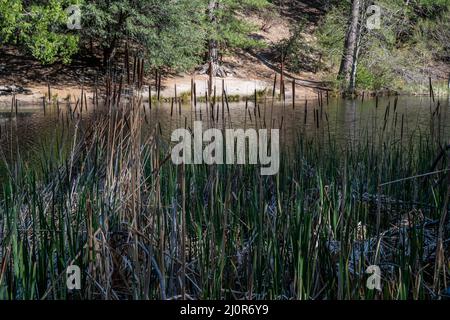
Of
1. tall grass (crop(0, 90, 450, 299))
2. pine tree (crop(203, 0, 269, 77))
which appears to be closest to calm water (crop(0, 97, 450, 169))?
tall grass (crop(0, 90, 450, 299))

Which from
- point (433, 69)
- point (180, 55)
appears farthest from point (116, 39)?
point (433, 69)

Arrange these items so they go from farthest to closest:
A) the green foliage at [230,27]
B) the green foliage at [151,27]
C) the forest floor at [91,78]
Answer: the green foliage at [230,27] → the green foliage at [151,27] → the forest floor at [91,78]

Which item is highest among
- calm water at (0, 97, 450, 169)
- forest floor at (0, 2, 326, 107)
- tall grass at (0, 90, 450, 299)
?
forest floor at (0, 2, 326, 107)

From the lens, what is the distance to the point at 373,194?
15.4ft

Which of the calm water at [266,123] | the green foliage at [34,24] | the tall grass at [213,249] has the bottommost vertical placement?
the calm water at [266,123]

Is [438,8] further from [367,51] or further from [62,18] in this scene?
[62,18]

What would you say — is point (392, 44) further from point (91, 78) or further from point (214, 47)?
point (91, 78)

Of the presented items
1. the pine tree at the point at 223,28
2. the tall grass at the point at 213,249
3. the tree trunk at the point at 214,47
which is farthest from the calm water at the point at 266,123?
the pine tree at the point at 223,28

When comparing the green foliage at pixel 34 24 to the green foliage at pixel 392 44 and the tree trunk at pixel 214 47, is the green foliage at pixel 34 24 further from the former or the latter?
the green foliage at pixel 392 44

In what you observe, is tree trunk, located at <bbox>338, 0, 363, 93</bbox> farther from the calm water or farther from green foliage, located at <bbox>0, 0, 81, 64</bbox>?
green foliage, located at <bbox>0, 0, 81, 64</bbox>

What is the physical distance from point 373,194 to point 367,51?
20.2 meters

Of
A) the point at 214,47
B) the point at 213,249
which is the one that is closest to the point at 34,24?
the point at 214,47

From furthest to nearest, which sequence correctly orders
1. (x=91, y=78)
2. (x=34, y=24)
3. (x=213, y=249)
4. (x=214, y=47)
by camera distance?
(x=214, y=47) < (x=91, y=78) < (x=34, y=24) < (x=213, y=249)

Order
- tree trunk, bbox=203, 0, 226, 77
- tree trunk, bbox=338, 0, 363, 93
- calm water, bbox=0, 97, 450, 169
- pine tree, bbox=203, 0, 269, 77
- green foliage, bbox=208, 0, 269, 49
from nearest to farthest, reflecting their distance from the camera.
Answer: calm water, bbox=0, 97, 450, 169 < tree trunk, bbox=338, 0, 363, 93 < tree trunk, bbox=203, 0, 226, 77 < pine tree, bbox=203, 0, 269, 77 < green foliage, bbox=208, 0, 269, 49
